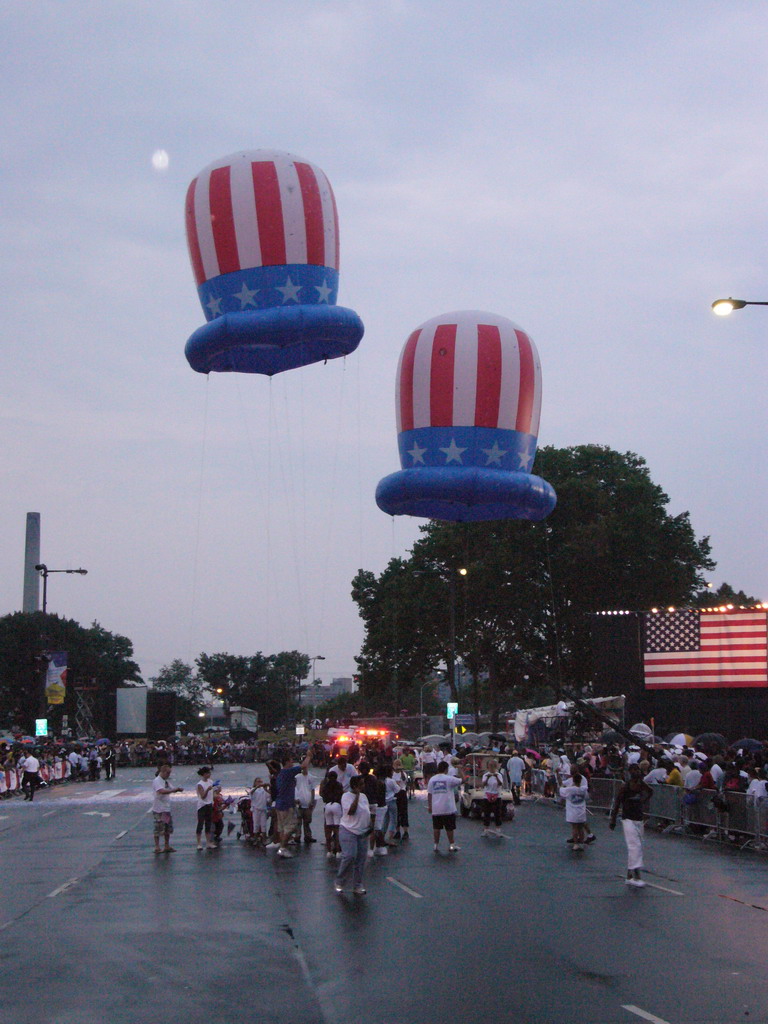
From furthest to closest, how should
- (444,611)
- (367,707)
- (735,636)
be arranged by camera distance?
(367,707) < (444,611) < (735,636)

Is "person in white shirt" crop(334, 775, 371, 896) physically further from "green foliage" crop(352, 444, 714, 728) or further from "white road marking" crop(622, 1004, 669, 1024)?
"green foliage" crop(352, 444, 714, 728)

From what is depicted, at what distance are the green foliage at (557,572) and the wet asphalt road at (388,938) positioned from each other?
42501mm

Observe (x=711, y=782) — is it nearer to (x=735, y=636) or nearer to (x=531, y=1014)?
(x=531, y=1014)

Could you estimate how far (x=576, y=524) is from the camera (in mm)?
62875

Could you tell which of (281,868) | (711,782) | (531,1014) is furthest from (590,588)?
(531,1014)

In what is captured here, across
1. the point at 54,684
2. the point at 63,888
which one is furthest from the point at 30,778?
the point at 63,888

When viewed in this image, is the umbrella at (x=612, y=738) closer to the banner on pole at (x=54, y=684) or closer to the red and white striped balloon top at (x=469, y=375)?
the red and white striped balloon top at (x=469, y=375)

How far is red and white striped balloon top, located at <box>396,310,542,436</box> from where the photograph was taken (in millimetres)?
28031

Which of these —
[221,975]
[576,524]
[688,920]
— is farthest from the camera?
[576,524]

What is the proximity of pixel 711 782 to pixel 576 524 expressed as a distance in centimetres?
4025

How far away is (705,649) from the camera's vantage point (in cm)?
4344

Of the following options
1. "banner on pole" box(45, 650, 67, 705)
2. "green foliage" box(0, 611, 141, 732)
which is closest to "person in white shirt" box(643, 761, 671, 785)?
"banner on pole" box(45, 650, 67, 705)

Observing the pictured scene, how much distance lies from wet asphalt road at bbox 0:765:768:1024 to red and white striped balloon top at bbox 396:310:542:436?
35.8ft

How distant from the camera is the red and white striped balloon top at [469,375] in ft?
92.0
